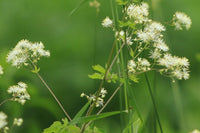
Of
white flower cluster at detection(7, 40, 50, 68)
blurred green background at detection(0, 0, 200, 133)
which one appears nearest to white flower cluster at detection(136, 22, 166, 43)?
white flower cluster at detection(7, 40, 50, 68)

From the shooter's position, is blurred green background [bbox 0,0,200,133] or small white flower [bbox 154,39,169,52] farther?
blurred green background [bbox 0,0,200,133]

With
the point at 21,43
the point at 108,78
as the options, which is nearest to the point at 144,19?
the point at 108,78

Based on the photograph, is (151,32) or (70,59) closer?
(151,32)

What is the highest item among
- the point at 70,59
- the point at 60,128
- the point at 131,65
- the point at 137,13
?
the point at 70,59

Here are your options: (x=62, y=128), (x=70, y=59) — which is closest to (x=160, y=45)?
(x=62, y=128)

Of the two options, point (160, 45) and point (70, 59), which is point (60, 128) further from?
point (70, 59)

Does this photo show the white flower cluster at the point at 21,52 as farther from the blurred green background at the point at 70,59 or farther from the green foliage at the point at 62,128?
the blurred green background at the point at 70,59

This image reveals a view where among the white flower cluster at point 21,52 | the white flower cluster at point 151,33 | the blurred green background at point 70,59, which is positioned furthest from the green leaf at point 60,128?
the blurred green background at point 70,59

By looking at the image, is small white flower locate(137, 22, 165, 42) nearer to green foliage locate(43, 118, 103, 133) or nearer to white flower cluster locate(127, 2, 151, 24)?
white flower cluster locate(127, 2, 151, 24)
